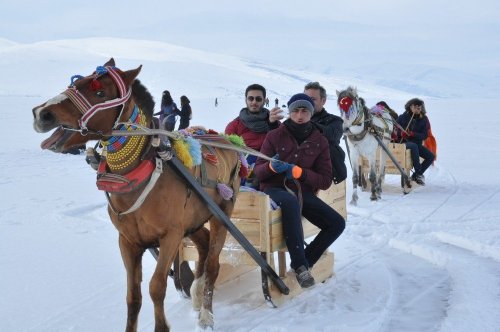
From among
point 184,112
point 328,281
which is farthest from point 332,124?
point 184,112

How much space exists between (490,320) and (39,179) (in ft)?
31.2

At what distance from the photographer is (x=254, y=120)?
6.42 m

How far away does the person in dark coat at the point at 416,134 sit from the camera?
12.0 m

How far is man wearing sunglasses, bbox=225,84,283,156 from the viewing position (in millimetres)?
6297

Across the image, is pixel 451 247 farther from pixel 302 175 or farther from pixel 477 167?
pixel 477 167

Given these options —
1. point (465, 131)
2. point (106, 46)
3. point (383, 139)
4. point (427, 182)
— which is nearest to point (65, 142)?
point (383, 139)

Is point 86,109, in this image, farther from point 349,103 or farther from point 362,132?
point 362,132

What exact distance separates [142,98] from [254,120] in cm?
258

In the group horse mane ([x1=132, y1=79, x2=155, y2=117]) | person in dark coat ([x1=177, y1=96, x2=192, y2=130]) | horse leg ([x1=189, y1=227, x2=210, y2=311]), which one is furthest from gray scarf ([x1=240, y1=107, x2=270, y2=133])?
person in dark coat ([x1=177, y1=96, x2=192, y2=130])

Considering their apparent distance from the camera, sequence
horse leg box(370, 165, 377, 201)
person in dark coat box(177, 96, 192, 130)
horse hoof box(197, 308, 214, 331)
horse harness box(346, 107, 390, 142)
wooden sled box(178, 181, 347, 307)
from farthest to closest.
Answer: person in dark coat box(177, 96, 192, 130)
horse leg box(370, 165, 377, 201)
horse harness box(346, 107, 390, 142)
wooden sled box(178, 181, 347, 307)
horse hoof box(197, 308, 214, 331)

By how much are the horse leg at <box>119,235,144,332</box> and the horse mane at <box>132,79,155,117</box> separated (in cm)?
92

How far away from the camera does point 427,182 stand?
12.7m

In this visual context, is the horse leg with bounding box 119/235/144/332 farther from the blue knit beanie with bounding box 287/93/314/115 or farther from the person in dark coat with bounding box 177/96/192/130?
the person in dark coat with bounding box 177/96/192/130

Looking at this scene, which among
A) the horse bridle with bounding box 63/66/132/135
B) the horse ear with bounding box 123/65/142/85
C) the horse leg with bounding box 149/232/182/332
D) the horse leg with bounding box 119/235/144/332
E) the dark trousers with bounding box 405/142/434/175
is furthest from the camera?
the dark trousers with bounding box 405/142/434/175
